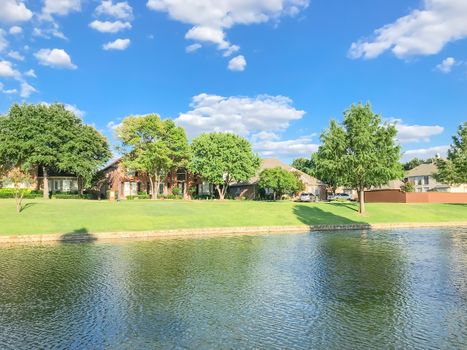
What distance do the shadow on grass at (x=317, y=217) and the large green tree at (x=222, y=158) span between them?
22.5 metres

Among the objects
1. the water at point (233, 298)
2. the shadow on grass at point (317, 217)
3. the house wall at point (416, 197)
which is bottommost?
the water at point (233, 298)

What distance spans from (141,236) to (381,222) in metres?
25.1

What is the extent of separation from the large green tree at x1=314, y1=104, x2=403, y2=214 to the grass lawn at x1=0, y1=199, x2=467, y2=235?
4837mm

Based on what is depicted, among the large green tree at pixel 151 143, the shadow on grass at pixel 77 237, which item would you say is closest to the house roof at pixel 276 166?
the large green tree at pixel 151 143

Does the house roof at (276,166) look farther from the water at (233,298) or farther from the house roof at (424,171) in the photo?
the water at (233,298)

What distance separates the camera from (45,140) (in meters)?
59.6

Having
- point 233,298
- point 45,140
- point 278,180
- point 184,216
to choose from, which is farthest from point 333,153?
point 45,140

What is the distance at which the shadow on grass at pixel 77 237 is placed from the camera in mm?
29281

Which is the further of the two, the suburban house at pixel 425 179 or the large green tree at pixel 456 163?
the suburban house at pixel 425 179

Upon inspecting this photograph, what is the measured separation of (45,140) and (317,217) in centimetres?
4155

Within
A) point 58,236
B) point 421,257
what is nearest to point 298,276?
point 421,257

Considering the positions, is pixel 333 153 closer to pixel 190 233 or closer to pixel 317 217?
pixel 317 217

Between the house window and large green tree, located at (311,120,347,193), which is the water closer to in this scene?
large green tree, located at (311,120,347,193)

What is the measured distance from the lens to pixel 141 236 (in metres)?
31.6
